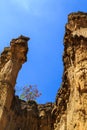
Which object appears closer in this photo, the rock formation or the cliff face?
the cliff face

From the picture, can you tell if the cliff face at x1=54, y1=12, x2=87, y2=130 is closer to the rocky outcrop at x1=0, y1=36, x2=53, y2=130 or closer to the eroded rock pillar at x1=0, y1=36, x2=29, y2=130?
the eroded rock pillar at x1=0, y1=36, x2=29, y2=130

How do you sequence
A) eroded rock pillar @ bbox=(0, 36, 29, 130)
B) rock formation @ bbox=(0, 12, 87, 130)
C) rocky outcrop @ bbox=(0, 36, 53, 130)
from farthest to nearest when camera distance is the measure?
rocky outcrop @ bbox=(0, 36, 53, 130) → eroded rock pillar @ bbox=(0, 36, 29, 130) → rock formation @ bbox=(0, 12, 87, 130)

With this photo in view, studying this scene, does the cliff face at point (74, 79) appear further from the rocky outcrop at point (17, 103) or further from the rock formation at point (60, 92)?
the rocky outcrop at point (17, 103)

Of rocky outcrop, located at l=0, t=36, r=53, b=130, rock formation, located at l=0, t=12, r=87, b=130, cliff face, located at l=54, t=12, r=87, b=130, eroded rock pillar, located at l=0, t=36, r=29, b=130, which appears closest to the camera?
cliff face, located at l=54, t=12, r=87, b=130

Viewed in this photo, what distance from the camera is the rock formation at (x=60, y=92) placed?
1409 centimetres

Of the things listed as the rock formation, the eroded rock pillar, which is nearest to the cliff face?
the rock formation

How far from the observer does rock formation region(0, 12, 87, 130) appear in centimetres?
1409

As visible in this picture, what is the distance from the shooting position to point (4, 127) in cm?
2473

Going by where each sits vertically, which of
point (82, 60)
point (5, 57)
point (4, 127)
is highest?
point (5, 57)

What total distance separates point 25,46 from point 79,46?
1405 cm

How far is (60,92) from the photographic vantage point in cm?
1947

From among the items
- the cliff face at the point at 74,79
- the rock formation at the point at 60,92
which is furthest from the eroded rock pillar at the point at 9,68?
the cliff face at the point at 74,79

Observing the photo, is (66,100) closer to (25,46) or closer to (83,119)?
(83,119)

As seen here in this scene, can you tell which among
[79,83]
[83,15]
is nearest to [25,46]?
[83,15]
